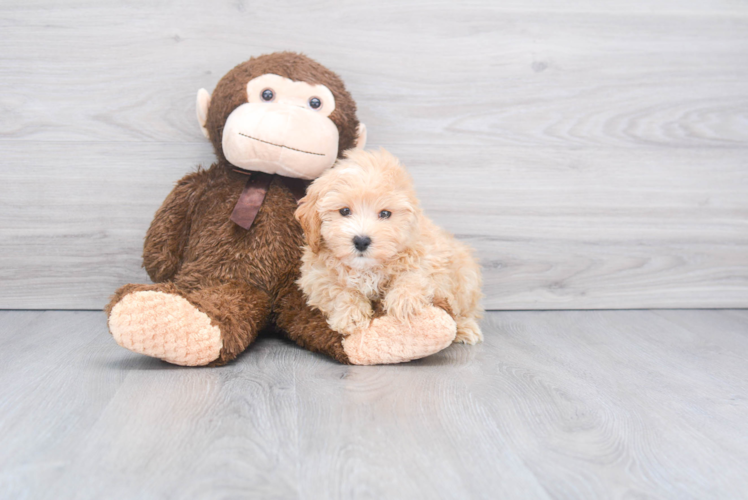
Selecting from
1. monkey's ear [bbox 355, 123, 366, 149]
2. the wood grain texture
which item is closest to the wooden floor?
the wood grain texture

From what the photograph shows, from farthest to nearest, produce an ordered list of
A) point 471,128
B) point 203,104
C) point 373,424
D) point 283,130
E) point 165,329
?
point 471,128 → point 203,104 → point 283,130 → point 165,329 → point 373,424

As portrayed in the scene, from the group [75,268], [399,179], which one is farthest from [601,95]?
[75,268]

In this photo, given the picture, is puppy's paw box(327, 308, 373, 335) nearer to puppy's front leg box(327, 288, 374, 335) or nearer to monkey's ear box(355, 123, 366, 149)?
puppy's front leg box(327, 288, 374, 335)

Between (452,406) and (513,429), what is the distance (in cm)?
9

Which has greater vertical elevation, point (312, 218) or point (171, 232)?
point (312, 218)

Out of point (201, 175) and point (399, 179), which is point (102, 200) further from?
point (399, 179)

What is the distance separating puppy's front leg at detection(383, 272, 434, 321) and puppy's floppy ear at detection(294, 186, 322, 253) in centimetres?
15

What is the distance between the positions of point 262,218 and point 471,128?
54 cm

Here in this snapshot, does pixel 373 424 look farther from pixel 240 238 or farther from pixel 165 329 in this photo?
pixel 240 238

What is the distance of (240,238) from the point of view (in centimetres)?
105

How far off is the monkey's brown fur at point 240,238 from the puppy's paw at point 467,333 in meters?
0.29

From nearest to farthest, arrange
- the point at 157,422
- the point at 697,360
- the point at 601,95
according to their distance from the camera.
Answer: the point at 157,422
the point at 697,360
the point at 601,95

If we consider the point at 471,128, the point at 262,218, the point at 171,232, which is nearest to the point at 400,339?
the point at 262,218

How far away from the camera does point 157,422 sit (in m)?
0.70
